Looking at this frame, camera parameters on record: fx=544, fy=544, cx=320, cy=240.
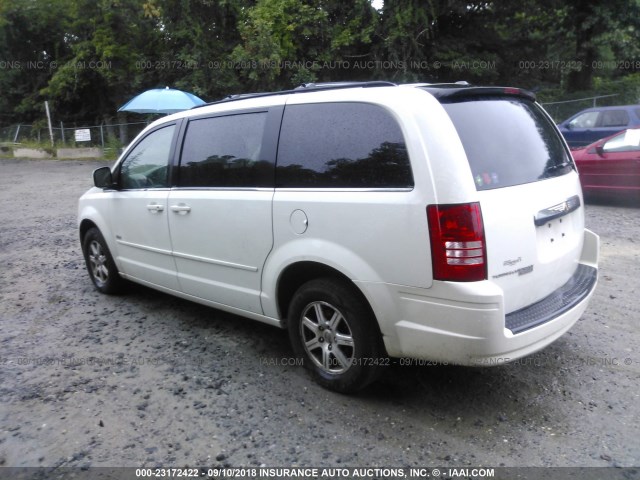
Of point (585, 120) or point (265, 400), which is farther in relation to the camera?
point (585, 120)

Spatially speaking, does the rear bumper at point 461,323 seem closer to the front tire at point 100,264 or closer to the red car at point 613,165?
the front tire at point 100,264

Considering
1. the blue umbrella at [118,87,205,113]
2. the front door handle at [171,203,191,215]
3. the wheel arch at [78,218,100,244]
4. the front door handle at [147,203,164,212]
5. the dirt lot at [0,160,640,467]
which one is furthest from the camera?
the blue umbrella at [118,87,205,113]

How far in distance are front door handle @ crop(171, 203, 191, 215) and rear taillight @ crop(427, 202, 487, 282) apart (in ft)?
7.05

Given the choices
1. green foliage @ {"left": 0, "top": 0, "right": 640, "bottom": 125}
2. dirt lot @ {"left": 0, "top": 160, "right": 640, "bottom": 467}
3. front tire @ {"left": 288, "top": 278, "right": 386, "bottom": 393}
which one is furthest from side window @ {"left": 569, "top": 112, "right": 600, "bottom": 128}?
front tire @ {"left": 288, "top": 278, "right": 386, "bottom": 393}

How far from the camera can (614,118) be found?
12602mm

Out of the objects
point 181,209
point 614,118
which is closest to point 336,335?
point 181,209

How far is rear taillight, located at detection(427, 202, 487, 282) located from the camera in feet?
9.14

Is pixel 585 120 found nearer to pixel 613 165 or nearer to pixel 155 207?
pixel 613 165

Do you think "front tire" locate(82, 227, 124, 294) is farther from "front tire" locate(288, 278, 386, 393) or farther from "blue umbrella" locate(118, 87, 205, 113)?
"blue umbrella" locate(118, 87, 205, 113)

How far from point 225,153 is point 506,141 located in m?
1.98

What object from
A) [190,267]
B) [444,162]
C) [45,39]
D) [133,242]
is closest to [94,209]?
[133,242]

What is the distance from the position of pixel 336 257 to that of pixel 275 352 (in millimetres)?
1289

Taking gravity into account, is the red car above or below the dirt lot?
above

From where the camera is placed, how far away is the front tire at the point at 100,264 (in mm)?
5434
